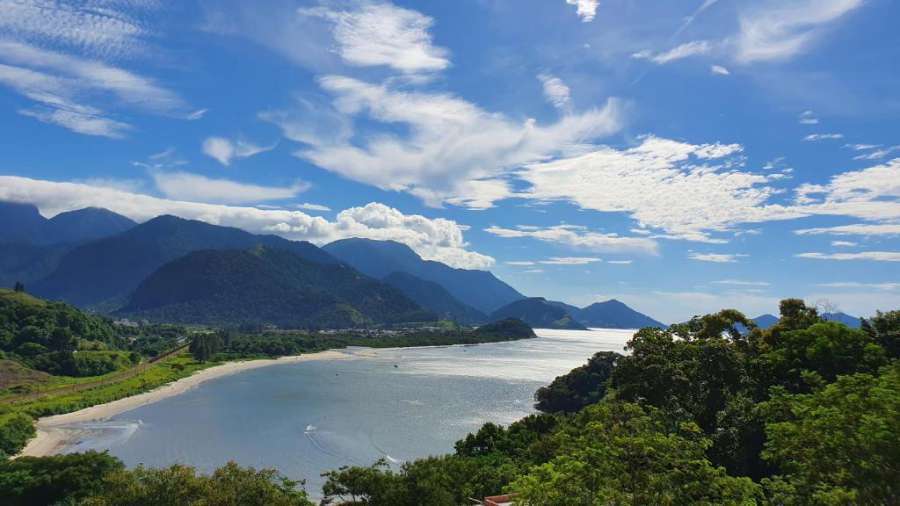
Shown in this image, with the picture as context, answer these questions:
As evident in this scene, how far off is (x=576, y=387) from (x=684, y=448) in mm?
63758

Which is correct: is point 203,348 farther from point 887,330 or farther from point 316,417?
point 887,330

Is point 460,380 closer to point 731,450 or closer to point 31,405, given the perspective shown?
point 31,405

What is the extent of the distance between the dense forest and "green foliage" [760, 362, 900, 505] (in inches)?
1.2

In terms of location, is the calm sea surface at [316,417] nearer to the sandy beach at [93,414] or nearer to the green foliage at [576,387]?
the sandy beach at [93,414]

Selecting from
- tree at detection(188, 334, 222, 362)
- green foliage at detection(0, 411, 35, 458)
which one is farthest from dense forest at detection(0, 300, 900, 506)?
tree at detection(188, 334, 222, 362)

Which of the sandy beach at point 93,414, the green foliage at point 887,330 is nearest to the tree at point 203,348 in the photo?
the sandy beach at point 93,414

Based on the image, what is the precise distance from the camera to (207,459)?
165 feet

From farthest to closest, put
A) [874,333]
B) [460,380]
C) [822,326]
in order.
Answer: [460,380], [874,333], [822,326]

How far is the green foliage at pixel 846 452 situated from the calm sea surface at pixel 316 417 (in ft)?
116

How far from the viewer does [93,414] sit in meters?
69.2

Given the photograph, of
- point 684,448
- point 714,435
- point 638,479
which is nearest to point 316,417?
point 714,435

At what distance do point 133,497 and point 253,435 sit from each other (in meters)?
42.7

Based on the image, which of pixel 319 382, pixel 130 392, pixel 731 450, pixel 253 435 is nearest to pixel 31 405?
pixel 130 392

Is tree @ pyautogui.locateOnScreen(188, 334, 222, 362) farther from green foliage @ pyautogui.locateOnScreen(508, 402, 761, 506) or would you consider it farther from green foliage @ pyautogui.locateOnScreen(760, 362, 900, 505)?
green foliage @ pyautogui.locateOnScreen(760, 362, 900, 505)
